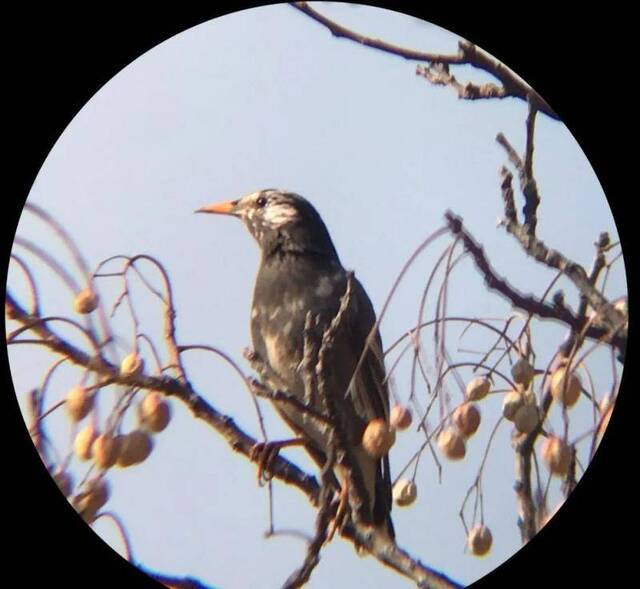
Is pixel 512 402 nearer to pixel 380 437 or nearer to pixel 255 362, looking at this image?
pixel 380 437

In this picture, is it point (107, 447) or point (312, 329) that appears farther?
point (312, 329)

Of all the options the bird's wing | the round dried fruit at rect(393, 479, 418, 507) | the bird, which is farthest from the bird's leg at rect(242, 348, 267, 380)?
the round dried fruit at rect(393, 479, 418, 507)

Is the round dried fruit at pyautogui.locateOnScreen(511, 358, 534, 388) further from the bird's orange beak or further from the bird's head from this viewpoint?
the bird's orange beak

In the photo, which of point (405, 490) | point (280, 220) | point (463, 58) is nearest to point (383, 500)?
point (405, 490)

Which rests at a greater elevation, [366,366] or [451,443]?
[366,366]

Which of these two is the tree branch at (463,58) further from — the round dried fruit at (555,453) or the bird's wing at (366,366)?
the round dried fruit at (555,453)

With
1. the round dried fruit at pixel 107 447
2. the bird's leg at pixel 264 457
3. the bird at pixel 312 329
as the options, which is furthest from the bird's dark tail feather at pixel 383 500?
the round dried fruit at pixel 107 447

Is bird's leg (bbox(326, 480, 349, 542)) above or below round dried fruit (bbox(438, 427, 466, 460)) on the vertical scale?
below
